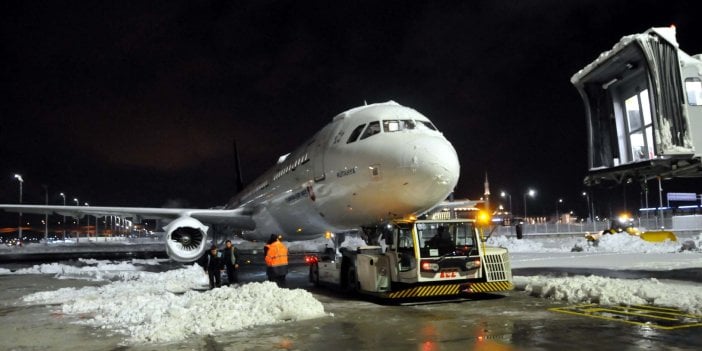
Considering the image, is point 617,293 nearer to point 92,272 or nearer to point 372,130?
point 372,130

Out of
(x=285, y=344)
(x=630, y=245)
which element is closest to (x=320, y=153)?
(x=285, y=344)

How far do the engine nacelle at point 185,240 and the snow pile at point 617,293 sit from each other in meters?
12.9

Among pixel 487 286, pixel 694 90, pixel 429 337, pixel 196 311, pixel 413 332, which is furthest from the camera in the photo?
pixel 694 90

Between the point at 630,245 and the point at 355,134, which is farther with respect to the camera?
the point at 630,245

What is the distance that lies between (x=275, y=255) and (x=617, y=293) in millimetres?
7923

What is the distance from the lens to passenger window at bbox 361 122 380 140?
13.6 m

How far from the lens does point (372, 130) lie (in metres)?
13.7

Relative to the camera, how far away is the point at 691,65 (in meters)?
11.8

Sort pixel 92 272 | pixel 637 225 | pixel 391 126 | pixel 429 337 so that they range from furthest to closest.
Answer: pixel 637 225
pixel 92 272
pixel 391 126
pixel 429 337

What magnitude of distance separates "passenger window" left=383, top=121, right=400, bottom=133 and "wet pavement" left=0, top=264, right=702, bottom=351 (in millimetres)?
A: 4541

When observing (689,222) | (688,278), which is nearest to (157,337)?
(688,278)

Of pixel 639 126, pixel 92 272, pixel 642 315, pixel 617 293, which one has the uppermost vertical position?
pixel 639 126

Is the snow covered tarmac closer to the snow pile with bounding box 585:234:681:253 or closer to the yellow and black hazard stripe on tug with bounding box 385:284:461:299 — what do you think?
the yellow and black hazard stripe on tug with bounding box 385:284:461:299

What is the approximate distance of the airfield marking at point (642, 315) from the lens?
7805 mm
